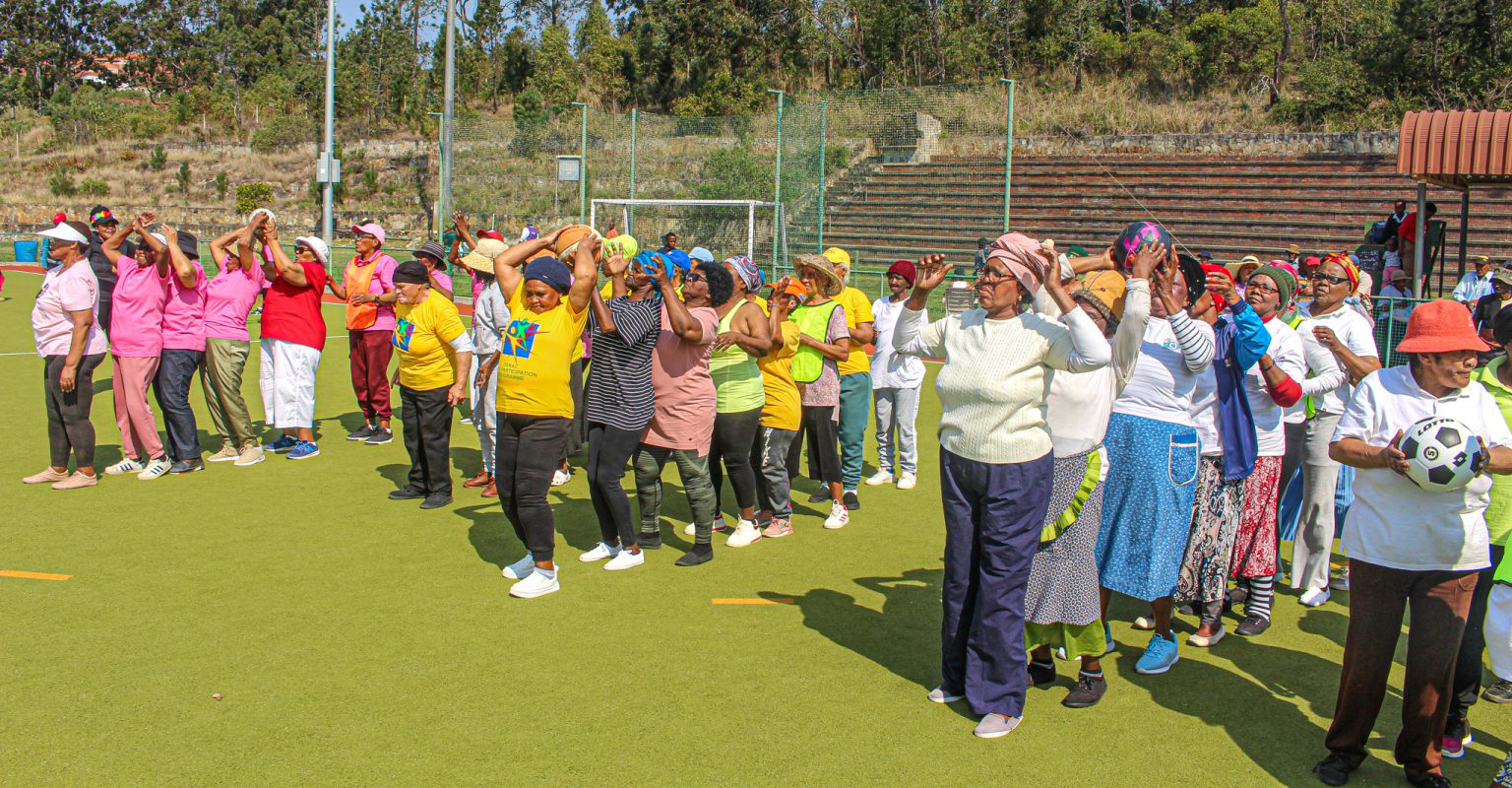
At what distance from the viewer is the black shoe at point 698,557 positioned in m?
6.62

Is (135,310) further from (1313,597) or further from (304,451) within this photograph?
(1313,597)

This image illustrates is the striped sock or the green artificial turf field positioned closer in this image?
the green artificial turf field

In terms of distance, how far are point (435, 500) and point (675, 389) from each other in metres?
2.24

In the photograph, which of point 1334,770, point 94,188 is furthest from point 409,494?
point 94,188

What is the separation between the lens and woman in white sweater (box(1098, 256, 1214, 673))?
4961 mm

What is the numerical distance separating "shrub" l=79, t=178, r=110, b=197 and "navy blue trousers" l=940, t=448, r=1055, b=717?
47.2 m

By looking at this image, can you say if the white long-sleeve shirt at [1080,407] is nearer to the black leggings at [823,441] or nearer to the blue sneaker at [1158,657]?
the blue sneaker at [1158,657]

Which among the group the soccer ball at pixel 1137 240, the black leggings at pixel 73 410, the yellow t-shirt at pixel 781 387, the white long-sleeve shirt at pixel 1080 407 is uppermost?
the soccer ball at pixel 1137 240

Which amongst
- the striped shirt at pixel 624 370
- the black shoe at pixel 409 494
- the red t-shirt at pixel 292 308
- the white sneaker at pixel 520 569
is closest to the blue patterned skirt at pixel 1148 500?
the striped shirt at pixel 624 370

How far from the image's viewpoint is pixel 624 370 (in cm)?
628

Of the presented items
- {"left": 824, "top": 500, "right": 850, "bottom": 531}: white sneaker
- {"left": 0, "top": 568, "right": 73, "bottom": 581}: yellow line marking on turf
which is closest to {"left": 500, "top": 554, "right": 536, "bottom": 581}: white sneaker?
{"left": 824, "top": 500, "right": 850, "bottom": 531}: white sneaker

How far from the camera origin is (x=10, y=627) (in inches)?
209

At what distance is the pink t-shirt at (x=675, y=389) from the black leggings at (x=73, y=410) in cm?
405

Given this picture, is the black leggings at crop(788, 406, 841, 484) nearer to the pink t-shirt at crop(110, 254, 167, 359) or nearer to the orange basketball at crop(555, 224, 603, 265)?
the orange basketball at crop(555, 224, 603, 265)
